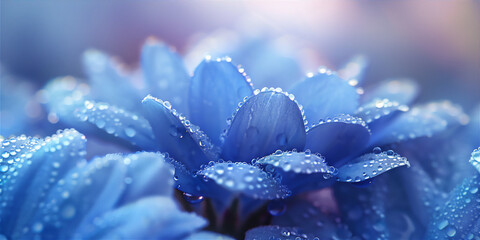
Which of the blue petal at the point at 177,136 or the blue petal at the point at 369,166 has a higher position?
the blue petal at the point at 177,136

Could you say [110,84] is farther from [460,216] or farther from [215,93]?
[460,216]

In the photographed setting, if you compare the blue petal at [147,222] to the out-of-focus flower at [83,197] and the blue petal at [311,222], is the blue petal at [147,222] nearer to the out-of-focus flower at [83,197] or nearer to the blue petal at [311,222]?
the out-of-focus flower at [83,197]

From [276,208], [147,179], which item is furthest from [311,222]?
[147,179]

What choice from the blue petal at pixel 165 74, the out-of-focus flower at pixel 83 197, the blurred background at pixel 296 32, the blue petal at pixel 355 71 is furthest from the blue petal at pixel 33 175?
the blurred background at pixel 296 32

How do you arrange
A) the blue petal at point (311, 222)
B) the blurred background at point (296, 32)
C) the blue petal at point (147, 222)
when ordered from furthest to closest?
1. the blurred background at point (296, 32)
2. the blue petal at point (311, 222)
3. the blue petal at point (147, 222)

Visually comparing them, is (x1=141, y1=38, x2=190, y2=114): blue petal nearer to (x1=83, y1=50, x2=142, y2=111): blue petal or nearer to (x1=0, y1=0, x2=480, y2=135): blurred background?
(x1=83, y1=50, x2=142, y2=111): blue petal

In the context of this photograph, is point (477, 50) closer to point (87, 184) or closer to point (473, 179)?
point (473, 179)

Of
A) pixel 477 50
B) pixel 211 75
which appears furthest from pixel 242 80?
pixel 477 50
